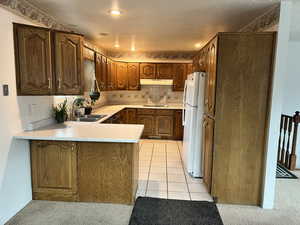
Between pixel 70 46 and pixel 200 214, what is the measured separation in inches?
99.7

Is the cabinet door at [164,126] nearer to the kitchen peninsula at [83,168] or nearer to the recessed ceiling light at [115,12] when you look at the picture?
the kitchen peninsula at [83,168]

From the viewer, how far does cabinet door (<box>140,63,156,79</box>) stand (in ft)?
18.8

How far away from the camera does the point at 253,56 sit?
239 centimetres

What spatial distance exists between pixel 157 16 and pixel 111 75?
8.45 ft

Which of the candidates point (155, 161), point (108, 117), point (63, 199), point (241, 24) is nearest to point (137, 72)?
point (108, 117)

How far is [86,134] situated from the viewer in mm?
2432

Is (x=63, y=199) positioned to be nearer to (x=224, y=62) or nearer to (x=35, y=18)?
(x=35, y=18)

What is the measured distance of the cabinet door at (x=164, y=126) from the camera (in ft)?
18.2

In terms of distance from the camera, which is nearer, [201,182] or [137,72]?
[201,182]

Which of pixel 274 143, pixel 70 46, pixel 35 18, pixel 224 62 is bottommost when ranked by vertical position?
pixel 274 143

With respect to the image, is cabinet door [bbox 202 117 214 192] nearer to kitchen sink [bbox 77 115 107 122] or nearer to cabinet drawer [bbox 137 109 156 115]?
kitchen sink [bbox 77 115 107 122]

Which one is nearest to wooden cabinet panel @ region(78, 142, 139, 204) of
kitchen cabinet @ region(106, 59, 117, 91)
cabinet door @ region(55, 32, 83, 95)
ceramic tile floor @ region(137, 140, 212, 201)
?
ceramic tile floor @ region(137, 140, 212, 201)

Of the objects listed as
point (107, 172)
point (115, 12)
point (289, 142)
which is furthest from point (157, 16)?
point (289, 142)

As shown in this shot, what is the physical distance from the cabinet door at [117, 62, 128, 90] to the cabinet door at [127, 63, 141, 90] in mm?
111
